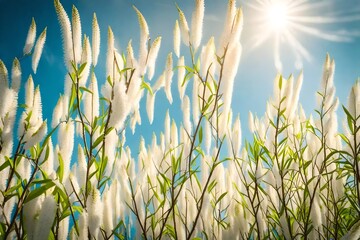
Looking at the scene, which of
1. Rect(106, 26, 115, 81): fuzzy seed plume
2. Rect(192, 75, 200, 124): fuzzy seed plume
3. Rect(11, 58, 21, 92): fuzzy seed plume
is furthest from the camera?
Rect(192, 75, 200, 124): fuzzy seed plume

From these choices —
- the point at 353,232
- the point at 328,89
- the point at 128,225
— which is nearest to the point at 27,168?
the point at 128,225

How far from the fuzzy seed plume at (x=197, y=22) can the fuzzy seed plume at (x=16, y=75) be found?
59cm

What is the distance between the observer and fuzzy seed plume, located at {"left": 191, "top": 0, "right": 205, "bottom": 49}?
979mm

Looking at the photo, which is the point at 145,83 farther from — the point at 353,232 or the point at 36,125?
the point at 353,232

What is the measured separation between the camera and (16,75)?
2.85ft

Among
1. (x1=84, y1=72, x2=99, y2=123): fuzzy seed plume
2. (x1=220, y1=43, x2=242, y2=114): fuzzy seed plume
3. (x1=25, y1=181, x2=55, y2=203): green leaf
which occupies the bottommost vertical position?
(x1=25, y1=181, x2=55, y2=203): green leaf

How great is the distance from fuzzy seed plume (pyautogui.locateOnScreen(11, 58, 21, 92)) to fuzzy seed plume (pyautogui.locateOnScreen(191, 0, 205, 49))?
591 mm

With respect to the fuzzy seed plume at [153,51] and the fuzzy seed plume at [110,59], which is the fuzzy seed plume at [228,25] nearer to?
the fuzzy seed plume at [153,51]

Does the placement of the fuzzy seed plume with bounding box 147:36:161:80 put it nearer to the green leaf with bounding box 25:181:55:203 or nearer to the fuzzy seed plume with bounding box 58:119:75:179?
the fuzzy seed plume with bounding box 58:119:75:179

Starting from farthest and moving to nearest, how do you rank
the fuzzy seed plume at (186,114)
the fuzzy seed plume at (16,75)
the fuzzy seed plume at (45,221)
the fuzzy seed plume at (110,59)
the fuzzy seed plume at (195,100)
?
the fuzzy seed plume at (186,114) < the fuzzy seed plume at (195,100) < the fuzzy seed plume at (110,59) < the fuzzy seed plume at (16,75) < the fuzzy seed plume at (45,221)

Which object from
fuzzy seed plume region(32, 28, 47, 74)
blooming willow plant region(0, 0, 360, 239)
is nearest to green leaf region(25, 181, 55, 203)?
blooming willow plant region(0, 0, 360, 239)

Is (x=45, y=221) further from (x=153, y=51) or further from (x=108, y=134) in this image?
(x=153, y=51)

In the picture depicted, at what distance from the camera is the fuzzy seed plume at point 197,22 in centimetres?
98

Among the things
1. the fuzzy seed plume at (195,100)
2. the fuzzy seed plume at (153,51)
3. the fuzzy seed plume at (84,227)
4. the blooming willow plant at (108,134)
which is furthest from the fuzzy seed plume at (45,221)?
the fuzzy seed plume at (195,100)
